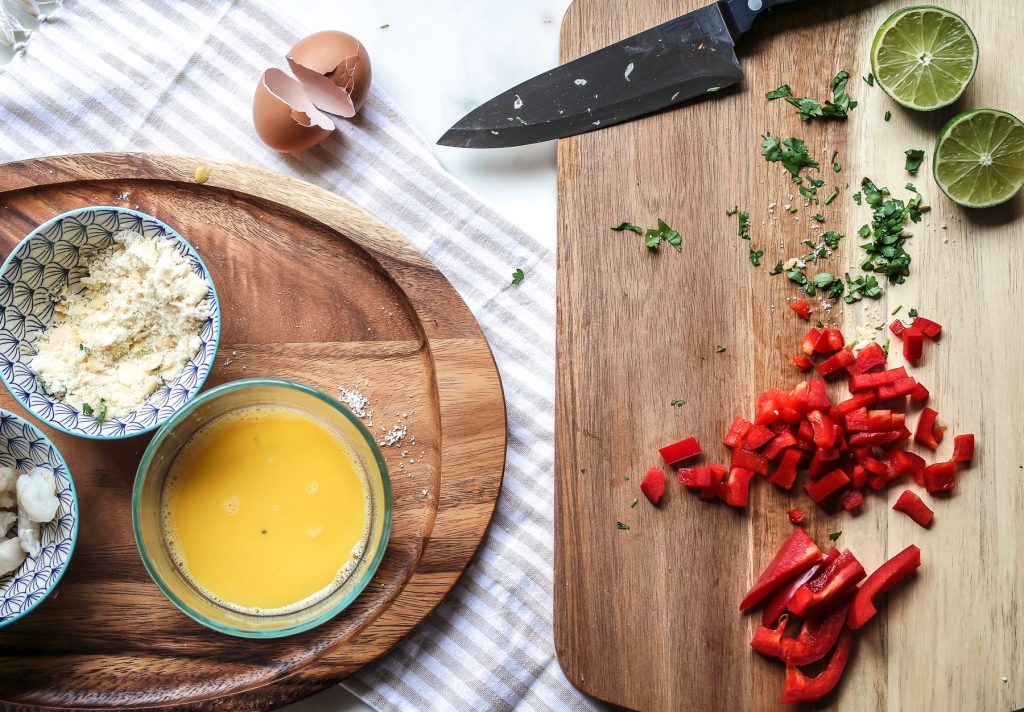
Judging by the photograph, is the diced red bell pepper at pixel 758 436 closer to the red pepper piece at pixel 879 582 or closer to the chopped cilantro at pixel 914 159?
the red pepper piece at pixel 879 582

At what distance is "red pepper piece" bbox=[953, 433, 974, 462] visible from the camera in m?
2.07

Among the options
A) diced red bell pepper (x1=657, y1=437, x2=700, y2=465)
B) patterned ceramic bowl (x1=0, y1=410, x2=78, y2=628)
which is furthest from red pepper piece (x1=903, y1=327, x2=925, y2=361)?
patterned ceramic bowl (x1=0, y1=410, x2=78, y2=628)

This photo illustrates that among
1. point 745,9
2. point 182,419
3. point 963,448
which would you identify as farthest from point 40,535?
point 963,448

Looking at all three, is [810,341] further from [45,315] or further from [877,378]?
[45,315]

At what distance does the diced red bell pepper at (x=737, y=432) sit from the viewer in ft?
6.81

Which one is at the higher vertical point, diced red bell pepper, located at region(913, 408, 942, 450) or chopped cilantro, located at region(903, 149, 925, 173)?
chopped cilantro, located at region(903, 149, 925, 173)

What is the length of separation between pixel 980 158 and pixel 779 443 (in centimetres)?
90

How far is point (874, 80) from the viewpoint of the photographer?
2111mm

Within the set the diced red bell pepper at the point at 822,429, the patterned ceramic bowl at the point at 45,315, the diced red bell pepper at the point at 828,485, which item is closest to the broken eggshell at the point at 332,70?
the patterned ceramic bowl at the point at 45,315

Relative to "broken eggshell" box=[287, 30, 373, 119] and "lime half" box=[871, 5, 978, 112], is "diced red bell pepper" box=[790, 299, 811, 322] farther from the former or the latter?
"broken eggshell" box=[287, 30, 373, 119]

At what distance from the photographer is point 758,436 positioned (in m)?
2.05

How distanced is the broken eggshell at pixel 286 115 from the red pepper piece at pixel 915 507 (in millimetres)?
1821

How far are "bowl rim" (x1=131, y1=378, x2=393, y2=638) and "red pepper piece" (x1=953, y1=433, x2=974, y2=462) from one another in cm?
149

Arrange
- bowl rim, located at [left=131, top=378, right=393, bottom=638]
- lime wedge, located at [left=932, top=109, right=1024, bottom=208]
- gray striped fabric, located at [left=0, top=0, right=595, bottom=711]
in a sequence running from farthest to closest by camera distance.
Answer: gray striped fabric, located at [left=0, top=0, right=595, bottom=711], lime wedge, located at [left=932, top=109, right=1024, bottom=208], bowl rim, located at [left=131, top=378, right=393, bottom=638]
